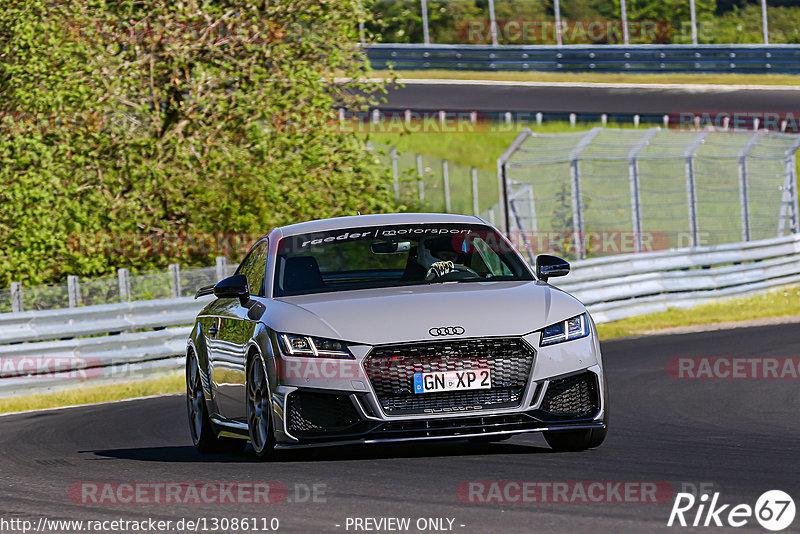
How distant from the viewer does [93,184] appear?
25.4 metres

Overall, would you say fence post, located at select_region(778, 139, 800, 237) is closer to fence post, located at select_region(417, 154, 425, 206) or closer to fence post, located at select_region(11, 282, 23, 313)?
fence post, located at select_region(417, 154, 425, 206)

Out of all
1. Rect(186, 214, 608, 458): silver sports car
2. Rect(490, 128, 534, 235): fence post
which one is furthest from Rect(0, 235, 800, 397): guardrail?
Rect(186, 214, 608, 458): silver sports car

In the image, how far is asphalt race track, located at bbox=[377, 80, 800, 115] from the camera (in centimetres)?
4256

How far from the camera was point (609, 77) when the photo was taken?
160 ft

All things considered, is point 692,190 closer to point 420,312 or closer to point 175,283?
point 175,283

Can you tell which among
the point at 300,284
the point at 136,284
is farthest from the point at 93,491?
the point at 136,284

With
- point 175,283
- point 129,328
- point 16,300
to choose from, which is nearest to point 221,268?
point 175,283

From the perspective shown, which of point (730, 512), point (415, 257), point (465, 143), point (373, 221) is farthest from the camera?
point (465, 143)

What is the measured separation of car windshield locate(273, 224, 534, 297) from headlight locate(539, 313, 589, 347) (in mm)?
893

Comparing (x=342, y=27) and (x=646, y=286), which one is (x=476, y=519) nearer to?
(x=646, y=286)

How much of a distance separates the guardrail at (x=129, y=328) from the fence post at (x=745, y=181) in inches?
132

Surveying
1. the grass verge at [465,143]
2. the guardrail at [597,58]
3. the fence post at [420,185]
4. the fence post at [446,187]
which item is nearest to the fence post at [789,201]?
the fence post at [420,185]

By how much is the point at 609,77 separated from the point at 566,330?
135 ft

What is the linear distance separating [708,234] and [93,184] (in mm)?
13777
